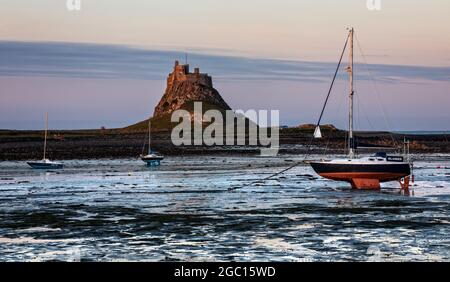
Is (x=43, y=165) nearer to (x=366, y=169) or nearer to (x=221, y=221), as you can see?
(x=366, y=169)

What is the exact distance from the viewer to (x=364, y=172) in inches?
1674

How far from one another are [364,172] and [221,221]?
16.1 meters

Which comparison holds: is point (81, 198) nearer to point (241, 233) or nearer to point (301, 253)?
point (241, 233)

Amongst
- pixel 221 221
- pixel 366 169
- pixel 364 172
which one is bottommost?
pixel 221 221

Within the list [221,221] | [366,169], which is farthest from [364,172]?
[221,221]

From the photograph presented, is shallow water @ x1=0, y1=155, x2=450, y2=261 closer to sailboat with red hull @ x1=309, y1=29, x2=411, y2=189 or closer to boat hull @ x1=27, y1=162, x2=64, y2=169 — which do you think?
sailboat with red hull @ x1=309, y1=29, x2=411, y2=189

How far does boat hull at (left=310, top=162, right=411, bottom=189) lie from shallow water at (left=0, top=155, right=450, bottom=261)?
0.80 m

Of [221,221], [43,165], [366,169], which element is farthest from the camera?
[43,165]

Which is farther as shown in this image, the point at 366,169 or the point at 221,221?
the point at 366,169

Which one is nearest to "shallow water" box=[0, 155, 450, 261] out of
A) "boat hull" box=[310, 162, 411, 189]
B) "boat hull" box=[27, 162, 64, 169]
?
"boat hull" box=[310, 162, 411, 189]

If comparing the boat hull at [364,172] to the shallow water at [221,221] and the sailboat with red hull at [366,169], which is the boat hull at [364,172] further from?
the shallow water at [221,221]
